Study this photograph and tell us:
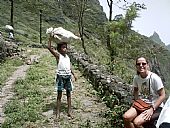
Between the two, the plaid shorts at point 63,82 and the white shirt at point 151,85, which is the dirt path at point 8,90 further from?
the white shirt at point 151,85

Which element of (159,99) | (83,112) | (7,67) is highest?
(7,67)

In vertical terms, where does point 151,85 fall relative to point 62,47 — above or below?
below

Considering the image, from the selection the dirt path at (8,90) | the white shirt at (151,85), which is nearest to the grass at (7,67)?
the dirt path at (8,90)

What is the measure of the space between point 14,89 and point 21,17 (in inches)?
2036

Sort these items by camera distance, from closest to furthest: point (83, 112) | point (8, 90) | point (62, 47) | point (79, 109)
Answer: point (62, 47) < point (83, 112) < point (79, 109) < point (8, 90)

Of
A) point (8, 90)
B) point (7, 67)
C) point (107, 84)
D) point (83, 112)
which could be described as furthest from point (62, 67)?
point (7, 67)

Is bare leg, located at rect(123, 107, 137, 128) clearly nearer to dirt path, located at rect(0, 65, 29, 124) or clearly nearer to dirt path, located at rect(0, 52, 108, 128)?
dirt path, located at rect(0, 52, 108, 128)

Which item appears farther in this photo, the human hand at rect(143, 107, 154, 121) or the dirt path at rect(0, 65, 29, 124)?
the dirt path at rect(0, 65, 29, 124)

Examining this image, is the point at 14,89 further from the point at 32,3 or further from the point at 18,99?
the point at 32,3

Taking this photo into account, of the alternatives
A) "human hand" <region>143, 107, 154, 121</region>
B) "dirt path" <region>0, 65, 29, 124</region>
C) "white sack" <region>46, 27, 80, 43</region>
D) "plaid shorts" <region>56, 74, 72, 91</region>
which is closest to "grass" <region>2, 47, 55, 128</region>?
"dirt path" <region>0, 65, 29, 124</region>

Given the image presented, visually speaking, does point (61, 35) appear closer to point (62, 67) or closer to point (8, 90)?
point (62, 67)

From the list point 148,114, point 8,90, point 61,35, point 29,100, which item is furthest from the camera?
point 8,90

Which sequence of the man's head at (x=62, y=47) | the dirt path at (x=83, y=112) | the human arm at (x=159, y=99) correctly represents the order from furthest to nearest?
the man's head at (x=62, y=47) → the dirt path at (x=83, y=112) → the human arm at (x=159, y=99)

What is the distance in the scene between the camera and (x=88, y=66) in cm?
1525
